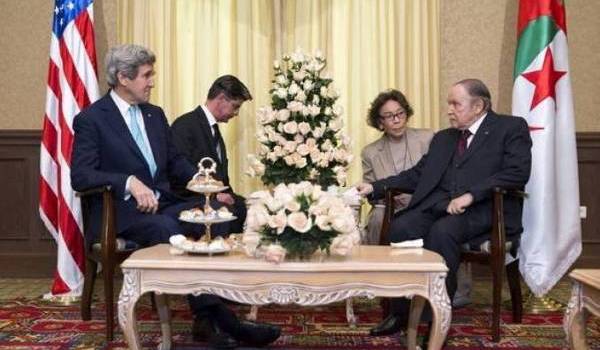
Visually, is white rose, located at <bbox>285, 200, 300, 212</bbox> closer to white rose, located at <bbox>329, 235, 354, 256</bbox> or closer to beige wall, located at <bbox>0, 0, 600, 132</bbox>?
white rose, located at <bbox>329, 235, 354, 256</bbox>

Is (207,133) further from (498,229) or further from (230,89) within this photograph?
(498,229)

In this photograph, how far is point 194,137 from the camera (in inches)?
183

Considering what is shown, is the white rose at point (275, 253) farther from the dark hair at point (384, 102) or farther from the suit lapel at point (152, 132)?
the dark hair at point (384, 102)

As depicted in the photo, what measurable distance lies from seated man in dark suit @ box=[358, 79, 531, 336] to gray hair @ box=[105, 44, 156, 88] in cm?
150

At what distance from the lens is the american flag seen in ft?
15.5

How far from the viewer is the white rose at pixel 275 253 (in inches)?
103

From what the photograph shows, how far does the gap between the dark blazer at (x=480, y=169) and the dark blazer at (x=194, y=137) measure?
1.18 m

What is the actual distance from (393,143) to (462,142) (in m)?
0.74

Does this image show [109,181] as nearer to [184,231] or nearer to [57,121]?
[184,231]

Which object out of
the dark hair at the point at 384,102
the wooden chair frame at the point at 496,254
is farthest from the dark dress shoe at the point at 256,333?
the dark hair at the point at 384,102

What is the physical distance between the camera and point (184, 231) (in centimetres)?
385

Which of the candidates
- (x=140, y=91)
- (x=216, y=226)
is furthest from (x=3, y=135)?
(x=216, y=226)

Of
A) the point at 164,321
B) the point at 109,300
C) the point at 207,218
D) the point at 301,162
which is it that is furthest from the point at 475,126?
the point at 109,300

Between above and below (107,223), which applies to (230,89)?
above
